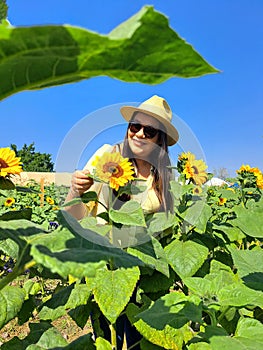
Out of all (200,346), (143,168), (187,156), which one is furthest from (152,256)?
(187,156)

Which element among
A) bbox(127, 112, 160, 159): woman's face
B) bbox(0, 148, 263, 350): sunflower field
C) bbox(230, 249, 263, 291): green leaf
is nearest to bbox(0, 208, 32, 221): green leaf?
bbox(0, 148, 263, 350): sunflower field

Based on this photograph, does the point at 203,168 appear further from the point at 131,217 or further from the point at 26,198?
the point at 26,198

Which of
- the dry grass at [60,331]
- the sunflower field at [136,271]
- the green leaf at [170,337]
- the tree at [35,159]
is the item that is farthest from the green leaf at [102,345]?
the tree at [35,159]

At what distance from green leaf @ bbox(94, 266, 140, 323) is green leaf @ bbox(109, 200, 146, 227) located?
0.59 feet

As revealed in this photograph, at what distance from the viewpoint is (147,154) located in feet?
6.88

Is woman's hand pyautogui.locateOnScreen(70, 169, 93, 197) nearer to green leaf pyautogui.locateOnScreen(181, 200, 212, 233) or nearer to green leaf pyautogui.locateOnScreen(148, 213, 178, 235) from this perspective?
green leaf pyautogui.locateOnScreen(148, 213, 178, 235)

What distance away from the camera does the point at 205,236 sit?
2096 mm

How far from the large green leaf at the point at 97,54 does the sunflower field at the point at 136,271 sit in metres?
0.20

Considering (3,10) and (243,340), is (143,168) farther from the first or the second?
(3,10)

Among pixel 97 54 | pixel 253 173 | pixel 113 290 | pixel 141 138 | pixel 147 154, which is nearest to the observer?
pixel 97 54

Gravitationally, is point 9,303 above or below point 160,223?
below

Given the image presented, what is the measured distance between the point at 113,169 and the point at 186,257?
47 centimetres

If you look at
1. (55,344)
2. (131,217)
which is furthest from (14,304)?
(131,217)

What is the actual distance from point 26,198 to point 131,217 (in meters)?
8.35
